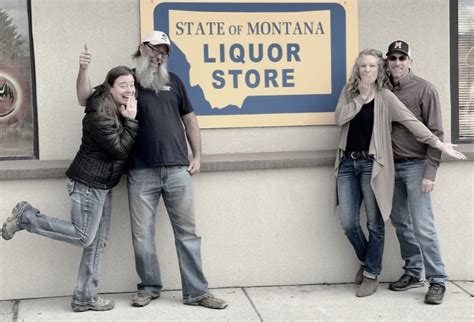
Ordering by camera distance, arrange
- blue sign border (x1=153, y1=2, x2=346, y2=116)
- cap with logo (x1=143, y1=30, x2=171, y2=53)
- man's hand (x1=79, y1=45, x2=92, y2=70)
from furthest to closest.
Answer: blue sign border (x1=153, y1=2, x2=346, y2=116), cap with logo (x1=143, y1=30, x2=171, y2=53), man's hand (x1=79, y1=45, x2=92, y2=70)

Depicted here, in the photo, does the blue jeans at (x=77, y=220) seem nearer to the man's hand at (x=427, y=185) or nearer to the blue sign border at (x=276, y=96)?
the blue sign border at (x=276, y=96)

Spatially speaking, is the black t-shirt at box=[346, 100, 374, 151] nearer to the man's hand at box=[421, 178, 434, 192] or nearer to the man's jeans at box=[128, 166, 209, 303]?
the man's hand at box=[421, 178, 434, 192]

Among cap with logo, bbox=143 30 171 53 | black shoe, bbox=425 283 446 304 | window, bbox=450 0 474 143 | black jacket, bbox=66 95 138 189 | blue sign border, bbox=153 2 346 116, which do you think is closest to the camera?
black jacket, bbox=66 95 138 189

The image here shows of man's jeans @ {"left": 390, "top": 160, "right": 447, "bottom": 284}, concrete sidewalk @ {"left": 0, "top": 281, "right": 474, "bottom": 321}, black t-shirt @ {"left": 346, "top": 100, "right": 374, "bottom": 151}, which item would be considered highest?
black t-shirt @ {"left": 346, "top": 100, "right": 374, "bottom": 151}

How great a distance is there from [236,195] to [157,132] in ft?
2.95

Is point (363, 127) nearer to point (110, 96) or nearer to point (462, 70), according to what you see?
point (462, 70)

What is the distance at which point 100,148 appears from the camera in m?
5.11

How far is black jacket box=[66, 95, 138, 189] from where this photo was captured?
16.6ft

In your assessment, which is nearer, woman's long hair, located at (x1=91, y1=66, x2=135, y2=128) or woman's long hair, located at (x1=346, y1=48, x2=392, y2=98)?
woman's long hair, located at (x1=91, y1=66, x2=135, y2=128)

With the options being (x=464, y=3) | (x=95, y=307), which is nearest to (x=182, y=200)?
(x=95, y=307)

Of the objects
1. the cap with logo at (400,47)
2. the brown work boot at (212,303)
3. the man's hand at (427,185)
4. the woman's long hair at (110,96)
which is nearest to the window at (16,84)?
the woman's long hair at (110,96)

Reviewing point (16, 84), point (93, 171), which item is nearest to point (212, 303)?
point (93, 171)

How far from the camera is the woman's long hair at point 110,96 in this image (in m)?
5.11

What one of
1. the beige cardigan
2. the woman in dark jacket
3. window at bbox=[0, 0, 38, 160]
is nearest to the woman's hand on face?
the woman in dark jacket
